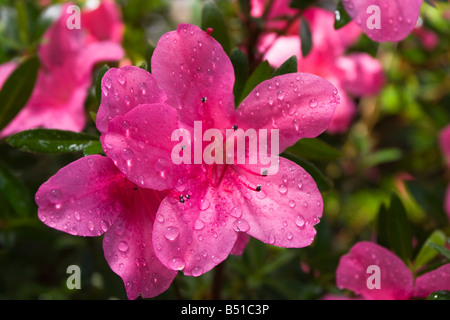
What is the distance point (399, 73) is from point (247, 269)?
3.64 feet

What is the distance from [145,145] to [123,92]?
88 mm

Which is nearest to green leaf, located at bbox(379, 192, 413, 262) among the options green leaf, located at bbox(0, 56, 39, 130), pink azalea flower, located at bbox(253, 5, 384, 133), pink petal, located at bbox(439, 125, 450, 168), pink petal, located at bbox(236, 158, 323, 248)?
pink petal, located at bbox(236, 158, 323, 248)

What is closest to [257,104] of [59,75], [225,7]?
[59,75]

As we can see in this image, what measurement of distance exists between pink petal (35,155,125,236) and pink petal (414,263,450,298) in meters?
0.58

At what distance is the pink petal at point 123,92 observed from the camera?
0.71m

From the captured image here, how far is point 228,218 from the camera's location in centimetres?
77

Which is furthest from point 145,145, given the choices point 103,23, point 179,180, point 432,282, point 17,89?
point 103,23

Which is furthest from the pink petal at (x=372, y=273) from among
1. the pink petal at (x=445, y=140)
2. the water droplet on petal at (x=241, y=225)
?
the pink petal at (x=445, y=140)

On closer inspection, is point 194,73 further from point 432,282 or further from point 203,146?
point 432,282

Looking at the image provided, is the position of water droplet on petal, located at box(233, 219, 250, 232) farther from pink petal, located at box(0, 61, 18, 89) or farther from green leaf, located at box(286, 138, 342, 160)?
pink petal, located at box(0, 61, 18, 89)

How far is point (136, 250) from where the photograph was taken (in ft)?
2.51

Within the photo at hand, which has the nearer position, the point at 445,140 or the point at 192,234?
the point at 192,234
